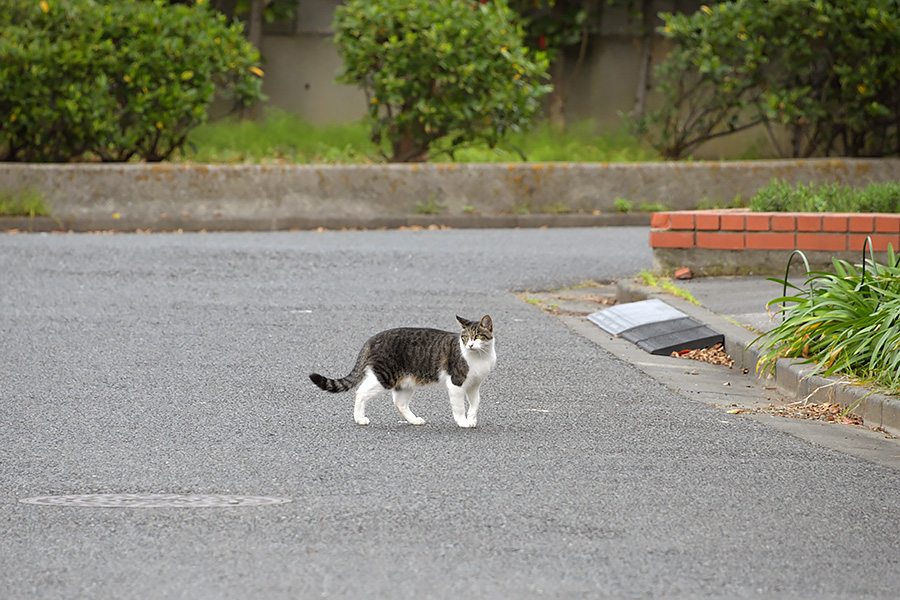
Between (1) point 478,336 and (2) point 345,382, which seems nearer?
(1) point 478,336

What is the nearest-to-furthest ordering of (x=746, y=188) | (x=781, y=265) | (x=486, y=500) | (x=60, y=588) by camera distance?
(x=60, y=588), (x=486, y=500), (x=781, y=265), (x=746, y=188)

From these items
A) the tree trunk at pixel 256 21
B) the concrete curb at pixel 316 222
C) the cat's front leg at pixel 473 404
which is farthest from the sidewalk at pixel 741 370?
the tree trunk at pixel 256 21

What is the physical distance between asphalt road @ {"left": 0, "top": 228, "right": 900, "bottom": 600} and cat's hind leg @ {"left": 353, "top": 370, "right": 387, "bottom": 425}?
118 mm

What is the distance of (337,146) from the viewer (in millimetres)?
16250

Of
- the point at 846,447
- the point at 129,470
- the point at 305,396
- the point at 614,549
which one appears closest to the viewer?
the point at 614,549

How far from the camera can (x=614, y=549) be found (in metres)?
3.63

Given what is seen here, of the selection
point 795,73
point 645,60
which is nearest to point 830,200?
point 795,73

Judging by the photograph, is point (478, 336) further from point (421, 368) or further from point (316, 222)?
point (316, 222)

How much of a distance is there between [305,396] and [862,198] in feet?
17.1

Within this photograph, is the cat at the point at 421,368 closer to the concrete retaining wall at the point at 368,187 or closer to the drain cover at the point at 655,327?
the drain cover at the point at 655,327

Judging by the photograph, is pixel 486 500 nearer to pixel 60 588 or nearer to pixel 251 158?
pixel 60 588

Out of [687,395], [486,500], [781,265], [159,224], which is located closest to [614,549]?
[486,500]

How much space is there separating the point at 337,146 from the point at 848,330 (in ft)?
36.4

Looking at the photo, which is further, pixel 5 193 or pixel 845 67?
pixel 845 67
